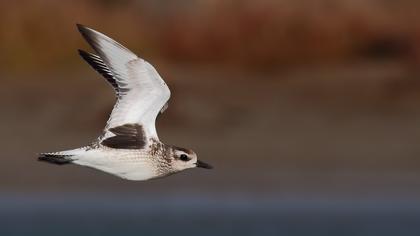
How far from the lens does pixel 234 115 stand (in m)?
18.0

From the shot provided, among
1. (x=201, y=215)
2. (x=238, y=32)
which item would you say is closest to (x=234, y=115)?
(x=238, y=32)

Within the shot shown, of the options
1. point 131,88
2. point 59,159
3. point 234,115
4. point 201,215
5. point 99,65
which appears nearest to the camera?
point 59,159

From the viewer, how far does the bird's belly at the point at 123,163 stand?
9.70 m

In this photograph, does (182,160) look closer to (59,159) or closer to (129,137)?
(129,137)

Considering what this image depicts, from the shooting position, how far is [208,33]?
18516 mm

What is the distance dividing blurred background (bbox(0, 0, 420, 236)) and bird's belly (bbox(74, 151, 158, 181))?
5.07 m

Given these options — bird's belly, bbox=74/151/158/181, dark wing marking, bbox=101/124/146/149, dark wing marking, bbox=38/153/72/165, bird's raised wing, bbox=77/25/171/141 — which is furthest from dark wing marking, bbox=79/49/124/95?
dark wing marking, bbox=38/153/72/165

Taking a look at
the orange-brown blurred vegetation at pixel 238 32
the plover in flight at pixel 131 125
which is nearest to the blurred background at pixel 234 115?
the orange-brown blurred vegetation at pixel 238 32

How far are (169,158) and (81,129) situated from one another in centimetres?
751

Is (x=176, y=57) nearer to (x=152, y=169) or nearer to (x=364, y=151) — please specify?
(x=364, y=151)

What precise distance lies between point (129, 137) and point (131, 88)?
0.88 ft

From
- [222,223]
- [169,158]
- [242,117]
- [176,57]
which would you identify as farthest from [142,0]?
[169,158]

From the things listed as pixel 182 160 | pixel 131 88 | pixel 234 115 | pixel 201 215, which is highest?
pixel 234 115

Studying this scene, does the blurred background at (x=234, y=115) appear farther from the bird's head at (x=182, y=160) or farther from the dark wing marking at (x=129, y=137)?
the dark wing marking at (x=129, y=137)
